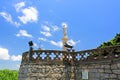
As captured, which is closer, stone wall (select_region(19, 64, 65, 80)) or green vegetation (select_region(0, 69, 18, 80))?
stone wall (select_region(19, 64, 65, 80))

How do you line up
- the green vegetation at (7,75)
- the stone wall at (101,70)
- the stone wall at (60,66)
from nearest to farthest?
the stone wall at (101,70), the stone wall at (60,66), the green vegetation at (7,75)

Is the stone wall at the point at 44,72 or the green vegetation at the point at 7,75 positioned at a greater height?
the stone wall at the point at 44,72

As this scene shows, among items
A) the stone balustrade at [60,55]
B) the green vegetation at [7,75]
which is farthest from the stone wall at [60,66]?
the green vegetation at [7,75]

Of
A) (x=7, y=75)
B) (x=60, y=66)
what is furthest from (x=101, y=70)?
(x=7, y=75)

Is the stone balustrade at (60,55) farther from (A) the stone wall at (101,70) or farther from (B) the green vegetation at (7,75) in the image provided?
(B) the green vegetation at (7,75)

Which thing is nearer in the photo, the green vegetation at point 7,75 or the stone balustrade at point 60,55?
the stone balustrade at point 60,55

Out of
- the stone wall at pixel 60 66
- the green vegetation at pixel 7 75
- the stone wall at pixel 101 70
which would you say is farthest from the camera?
the green vegetation at pixel 7 75

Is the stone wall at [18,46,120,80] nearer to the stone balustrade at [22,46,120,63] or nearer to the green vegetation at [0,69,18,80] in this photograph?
the stone balustrade at [22,46,120,63]

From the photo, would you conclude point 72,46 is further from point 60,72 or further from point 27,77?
point 27,77

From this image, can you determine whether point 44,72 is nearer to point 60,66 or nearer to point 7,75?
point 60,66

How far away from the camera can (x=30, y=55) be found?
16250mm

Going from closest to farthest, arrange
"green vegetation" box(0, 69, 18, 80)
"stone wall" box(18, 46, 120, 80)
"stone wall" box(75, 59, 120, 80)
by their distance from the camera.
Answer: "stone wall" box(75, 59, 120, 80), "stone wall" box(18, 46, 120, 80), "green vegetation" box(0, 69, 18, 80)

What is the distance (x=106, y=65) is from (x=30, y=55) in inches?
205

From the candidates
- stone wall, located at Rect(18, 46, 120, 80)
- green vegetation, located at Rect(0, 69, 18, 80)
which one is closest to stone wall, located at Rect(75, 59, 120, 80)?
stone wall, located at Rect(18, 46, 120, 80)
